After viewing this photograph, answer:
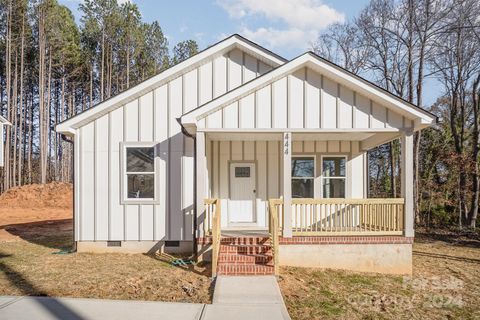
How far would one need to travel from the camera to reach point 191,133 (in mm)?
9008

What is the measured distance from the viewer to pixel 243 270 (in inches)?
283

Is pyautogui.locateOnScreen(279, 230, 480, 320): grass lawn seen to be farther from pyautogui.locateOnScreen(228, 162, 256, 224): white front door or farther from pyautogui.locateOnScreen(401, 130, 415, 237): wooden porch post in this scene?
pyautogui.locateOnScreen(228, 162, 256, 224): white front door

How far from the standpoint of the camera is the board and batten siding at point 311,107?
8078mm

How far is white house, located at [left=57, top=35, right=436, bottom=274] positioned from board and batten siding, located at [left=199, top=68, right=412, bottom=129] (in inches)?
0.9

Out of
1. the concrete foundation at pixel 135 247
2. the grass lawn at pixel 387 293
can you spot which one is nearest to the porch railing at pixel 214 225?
the concrete foundation at pixel 135 247

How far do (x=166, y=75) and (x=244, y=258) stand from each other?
206 inches

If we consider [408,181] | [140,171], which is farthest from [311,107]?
[140,171]

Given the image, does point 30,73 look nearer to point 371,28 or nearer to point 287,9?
point 287,9

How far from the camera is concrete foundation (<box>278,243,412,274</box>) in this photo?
8.07 m

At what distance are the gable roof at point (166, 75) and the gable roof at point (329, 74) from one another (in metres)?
1.91

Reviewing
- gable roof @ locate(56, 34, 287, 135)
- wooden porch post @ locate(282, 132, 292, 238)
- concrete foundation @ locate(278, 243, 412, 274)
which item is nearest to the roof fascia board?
wooden porch post @ locate(282, 132, 292, 238)

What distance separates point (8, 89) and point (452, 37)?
94.6 feet

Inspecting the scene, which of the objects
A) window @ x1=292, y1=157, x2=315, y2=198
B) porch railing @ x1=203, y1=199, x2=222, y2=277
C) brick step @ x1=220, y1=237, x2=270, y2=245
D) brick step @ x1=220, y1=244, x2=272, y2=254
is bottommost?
brick step @ x1=220, y1=244, x2=272, y2=254
